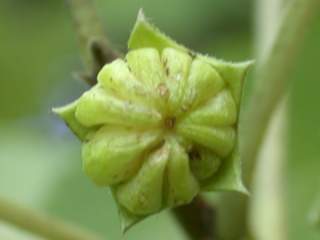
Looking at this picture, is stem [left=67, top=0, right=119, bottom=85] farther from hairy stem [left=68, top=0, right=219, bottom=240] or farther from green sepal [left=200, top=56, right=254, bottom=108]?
green sepal [left=200, top=56, right=254, bottom=108]

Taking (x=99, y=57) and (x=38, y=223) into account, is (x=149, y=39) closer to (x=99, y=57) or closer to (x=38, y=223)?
(x=99, y=57)

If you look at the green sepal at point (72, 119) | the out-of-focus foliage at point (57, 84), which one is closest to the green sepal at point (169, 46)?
the green sepal at point (72, 119)

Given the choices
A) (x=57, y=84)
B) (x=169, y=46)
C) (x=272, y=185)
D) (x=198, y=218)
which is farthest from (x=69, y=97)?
(x=169, y=46)

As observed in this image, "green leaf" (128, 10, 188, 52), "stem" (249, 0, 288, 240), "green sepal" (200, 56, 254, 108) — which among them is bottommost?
"stem" (249, 0, 288, 240)

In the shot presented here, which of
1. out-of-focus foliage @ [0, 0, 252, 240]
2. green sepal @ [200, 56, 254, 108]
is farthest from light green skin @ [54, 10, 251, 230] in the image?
out-of-focus foliage @ [0, 0, 252, 240]

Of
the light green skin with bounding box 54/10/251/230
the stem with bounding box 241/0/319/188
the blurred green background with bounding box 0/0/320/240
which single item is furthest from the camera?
the blurred green background with bounding box 0/0/320/240

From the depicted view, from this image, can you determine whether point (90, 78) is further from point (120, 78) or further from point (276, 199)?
point (276, 199)

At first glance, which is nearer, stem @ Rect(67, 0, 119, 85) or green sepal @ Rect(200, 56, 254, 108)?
green sepal @ Rect(200, 56, 254, 108)
